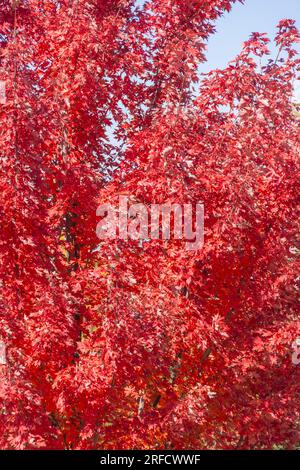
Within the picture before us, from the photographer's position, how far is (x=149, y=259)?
20.1ft

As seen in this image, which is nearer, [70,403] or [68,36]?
[70,403]

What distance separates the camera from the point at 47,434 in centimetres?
562

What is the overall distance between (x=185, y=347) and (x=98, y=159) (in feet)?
10.2

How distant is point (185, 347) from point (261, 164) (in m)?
2.56

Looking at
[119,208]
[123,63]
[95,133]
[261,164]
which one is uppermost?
[123,63]

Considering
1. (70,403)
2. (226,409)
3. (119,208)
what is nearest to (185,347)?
(226,409)

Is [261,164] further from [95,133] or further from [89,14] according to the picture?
[89,14]

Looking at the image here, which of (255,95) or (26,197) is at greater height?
(255,95)

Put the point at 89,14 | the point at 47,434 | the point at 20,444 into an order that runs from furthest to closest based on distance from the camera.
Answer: the point at 89,14, the point at 47,434, the point at 20,444

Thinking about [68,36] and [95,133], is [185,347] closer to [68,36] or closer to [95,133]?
[95,133]

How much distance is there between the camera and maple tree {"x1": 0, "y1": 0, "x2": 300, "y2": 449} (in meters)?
5.46

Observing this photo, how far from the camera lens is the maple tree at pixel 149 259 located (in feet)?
17.9

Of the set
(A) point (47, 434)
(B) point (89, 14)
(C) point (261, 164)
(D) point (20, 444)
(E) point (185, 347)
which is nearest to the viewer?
(D) point (20, 444)

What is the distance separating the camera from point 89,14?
7.02 meters
